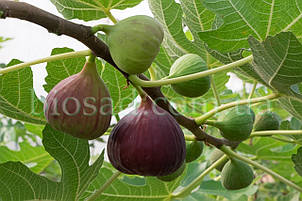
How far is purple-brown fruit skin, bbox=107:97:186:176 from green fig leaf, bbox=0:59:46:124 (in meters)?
0.35

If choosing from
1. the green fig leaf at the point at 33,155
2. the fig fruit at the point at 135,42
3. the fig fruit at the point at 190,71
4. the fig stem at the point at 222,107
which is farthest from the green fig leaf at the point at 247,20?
the green fig leaf at the point at 33,155

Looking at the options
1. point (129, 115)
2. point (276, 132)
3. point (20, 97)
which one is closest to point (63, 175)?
point (20, 97)

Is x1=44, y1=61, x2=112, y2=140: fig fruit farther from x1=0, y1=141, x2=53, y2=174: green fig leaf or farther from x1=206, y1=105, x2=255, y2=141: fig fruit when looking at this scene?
x1=0, y1=141, x2=53, y2=174: green fig leaf

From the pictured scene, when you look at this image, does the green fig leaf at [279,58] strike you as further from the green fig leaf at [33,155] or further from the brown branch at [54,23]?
the green fig leaf at [33,155]

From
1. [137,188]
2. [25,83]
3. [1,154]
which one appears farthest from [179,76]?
[1,154]

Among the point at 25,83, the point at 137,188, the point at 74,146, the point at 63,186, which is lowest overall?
the point at 137,188

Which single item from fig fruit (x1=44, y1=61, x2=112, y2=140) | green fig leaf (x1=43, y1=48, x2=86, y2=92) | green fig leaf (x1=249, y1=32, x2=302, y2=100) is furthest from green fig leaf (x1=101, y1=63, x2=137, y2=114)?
green fig leaf (x1=249, y1=32, x2=302, y2=100)

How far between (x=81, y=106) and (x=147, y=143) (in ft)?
0.52

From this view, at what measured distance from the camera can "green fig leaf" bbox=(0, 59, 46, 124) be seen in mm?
1090

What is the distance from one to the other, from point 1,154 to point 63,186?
0.66 meters

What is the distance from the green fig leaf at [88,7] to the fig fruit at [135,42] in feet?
1.12

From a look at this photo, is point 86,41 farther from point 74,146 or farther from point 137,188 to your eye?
point 137,188

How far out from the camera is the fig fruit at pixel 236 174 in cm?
135

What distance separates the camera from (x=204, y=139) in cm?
120
